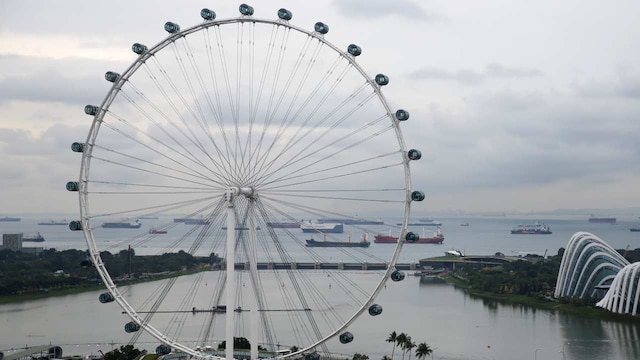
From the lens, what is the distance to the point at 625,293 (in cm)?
6150

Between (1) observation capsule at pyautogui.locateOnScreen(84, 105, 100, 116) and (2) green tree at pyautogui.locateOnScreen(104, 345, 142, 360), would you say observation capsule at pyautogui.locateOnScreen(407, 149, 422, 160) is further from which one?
(2) green tree at pyautogui.locateOnScreen(104, 345, 142, 360)

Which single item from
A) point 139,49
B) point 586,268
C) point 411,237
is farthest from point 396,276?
point 586,268

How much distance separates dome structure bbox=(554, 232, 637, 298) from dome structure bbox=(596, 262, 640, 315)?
5.86m

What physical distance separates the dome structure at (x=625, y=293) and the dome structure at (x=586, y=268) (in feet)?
19.2

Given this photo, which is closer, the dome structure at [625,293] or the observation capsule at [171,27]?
the observation capsule at [171,27]

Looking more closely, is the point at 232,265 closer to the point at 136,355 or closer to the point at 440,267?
the point at 136,355

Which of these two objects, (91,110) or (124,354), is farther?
(124,354)

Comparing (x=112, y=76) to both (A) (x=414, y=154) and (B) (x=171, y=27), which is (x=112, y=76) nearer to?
(B) (x=171, y=27)

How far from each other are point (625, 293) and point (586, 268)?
10.1 metres

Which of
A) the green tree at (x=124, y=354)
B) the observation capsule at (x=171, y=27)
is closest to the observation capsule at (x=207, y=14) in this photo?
the observation capsule at (x=171, y=27)

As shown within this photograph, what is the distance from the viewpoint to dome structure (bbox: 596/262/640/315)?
60472 millimetres

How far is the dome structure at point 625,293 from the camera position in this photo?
60472mm

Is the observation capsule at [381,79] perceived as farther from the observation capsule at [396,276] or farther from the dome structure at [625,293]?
the dome structure at [625,293]

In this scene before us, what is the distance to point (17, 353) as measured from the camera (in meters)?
43.3
